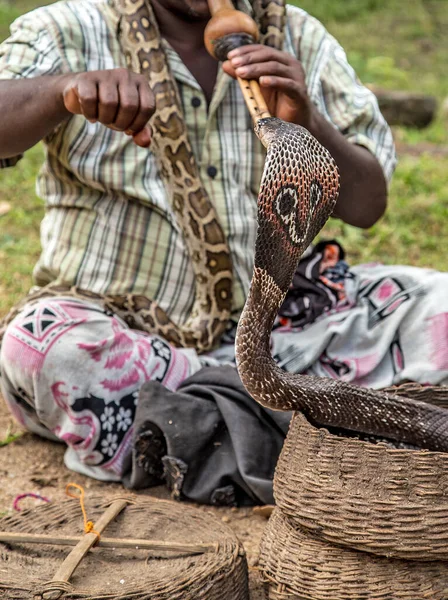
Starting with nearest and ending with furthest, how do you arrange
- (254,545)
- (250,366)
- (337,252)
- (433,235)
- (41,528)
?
A: (250,366), (41,528), (254,545), (337,252), (433,235)

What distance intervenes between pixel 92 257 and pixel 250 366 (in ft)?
4.17

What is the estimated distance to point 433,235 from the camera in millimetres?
5117

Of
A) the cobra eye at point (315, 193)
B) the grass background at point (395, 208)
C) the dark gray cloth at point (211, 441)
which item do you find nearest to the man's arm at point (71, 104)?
the cobra eye at point (315, 193)

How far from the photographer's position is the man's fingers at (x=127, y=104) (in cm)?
218

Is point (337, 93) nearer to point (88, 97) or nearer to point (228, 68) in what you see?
point (228, 68)

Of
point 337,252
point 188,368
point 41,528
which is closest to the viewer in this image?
point 41,528

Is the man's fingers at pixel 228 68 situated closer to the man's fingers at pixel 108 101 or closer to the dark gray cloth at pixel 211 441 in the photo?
the man's fingers at pixel 108 101

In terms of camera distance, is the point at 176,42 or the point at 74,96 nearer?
the point at 74,96

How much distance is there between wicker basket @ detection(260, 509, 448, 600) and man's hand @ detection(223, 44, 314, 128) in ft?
3.62

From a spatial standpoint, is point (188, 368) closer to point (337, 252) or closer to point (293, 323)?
point (293, 323)

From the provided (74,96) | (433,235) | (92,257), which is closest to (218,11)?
(74,96)

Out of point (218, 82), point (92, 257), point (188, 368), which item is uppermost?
point (218, 82)

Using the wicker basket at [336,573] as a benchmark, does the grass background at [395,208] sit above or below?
below

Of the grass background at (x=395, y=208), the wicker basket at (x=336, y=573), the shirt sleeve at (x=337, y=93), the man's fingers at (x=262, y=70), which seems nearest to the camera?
the wicker basket at (x=336, y=573)
